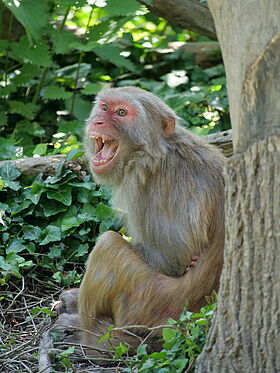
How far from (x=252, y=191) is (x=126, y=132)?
234 cm

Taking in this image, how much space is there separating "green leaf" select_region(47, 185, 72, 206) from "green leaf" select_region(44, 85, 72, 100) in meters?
2.81

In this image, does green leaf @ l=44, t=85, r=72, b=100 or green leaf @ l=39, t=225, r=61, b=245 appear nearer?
green leaf @ l=39, t=225, r=61, b=245

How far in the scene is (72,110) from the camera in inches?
418

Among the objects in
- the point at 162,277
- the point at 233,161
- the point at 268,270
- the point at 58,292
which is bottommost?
the point at 58,292

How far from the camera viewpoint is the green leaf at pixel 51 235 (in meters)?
7.48

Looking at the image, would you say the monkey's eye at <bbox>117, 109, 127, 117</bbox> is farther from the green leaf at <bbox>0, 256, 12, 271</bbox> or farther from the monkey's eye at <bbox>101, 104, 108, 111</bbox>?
the green leaf at <bbox>0, 256, 12, 271</bbox>

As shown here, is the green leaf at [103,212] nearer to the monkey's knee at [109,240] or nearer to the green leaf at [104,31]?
the monkey's knee at [109,240]

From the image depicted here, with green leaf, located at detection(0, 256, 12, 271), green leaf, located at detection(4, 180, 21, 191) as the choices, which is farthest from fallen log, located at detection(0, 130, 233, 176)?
green leaf, located at detection(0, 256, 12, 271)

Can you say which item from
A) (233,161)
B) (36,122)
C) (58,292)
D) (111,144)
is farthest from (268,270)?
(36,122)

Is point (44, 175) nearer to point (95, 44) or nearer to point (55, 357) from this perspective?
point (95, 44)

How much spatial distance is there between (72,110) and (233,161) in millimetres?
6653

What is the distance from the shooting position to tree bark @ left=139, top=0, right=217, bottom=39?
394 inches

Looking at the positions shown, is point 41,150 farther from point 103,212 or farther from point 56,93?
point 56,93

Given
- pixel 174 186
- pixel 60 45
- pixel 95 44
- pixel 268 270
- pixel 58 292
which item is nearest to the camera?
pixel 268 270
